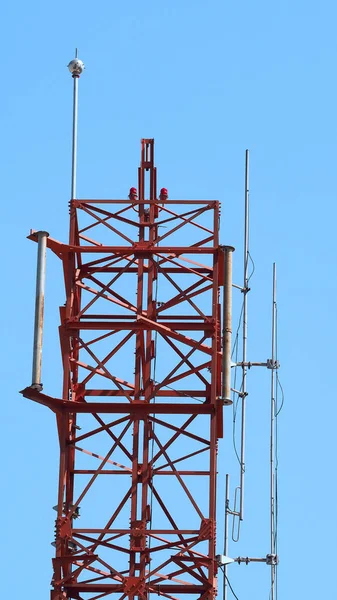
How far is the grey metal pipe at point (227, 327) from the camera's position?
56156 millimetres

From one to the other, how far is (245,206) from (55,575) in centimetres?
1294

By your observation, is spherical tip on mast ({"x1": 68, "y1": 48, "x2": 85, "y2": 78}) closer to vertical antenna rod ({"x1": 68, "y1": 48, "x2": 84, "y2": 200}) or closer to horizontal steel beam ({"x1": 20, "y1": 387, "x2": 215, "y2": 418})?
vertical antenna rod ({"x1": 68, "y1": 48, "x2": 84, "y2": 200})

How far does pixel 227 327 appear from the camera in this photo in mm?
56844

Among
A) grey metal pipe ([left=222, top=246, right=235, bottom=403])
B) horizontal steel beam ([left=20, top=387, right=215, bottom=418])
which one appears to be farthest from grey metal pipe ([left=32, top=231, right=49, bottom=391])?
grey metal pipe ([left=222, top=246, right=235, bottom=403])

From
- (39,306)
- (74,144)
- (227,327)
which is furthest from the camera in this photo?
(74,144)

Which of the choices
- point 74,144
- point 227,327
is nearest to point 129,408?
point 227,327

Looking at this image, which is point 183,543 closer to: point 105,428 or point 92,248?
point 105,428

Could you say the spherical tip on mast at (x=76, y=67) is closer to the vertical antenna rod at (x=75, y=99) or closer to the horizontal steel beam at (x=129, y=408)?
the vertical antenna rod at (x=75, y=99)

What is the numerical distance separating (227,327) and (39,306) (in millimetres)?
5096

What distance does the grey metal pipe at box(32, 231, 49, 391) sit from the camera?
55659 mm

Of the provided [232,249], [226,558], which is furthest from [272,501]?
[232,249]

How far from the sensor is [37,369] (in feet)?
182

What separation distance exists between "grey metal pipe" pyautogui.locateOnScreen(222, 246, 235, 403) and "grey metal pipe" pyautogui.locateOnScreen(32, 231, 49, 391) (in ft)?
16.1

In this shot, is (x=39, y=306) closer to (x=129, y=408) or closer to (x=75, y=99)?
(x=129, y=408)
